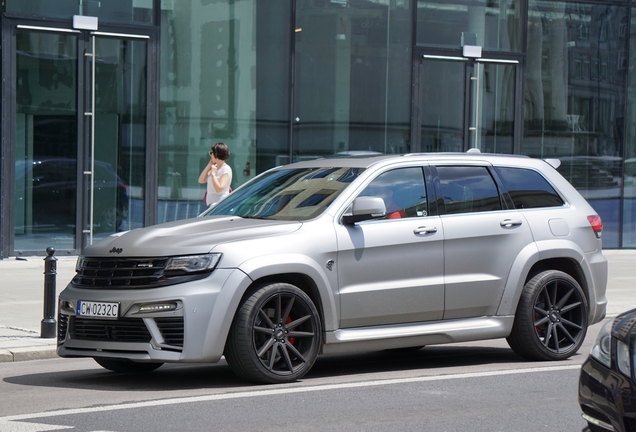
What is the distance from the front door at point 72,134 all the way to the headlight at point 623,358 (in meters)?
14.6

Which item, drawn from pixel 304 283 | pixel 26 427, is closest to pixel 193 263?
pixel 304 283

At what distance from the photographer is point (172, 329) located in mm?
7703

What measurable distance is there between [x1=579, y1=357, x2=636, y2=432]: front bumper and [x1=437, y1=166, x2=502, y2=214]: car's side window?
153 inches

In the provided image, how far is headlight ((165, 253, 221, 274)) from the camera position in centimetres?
776

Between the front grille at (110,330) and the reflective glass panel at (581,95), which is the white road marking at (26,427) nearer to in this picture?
the front grille at (110,330)

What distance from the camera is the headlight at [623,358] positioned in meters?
5.00

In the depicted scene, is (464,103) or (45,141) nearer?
(45,141)

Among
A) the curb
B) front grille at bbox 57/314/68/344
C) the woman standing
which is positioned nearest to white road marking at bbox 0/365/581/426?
front grille at bbox 57/314/68/344

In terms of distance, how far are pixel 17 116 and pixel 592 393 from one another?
14820mm

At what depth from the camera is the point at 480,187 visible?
9414 millimetres

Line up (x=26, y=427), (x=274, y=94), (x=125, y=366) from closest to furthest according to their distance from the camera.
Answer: (x=26, y=427) < (x=125, y=366) < (x=274, y=94)

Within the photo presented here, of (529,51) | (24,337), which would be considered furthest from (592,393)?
(529,51)

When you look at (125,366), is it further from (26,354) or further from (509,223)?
(509,223)

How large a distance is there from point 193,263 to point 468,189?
8.79 feet
